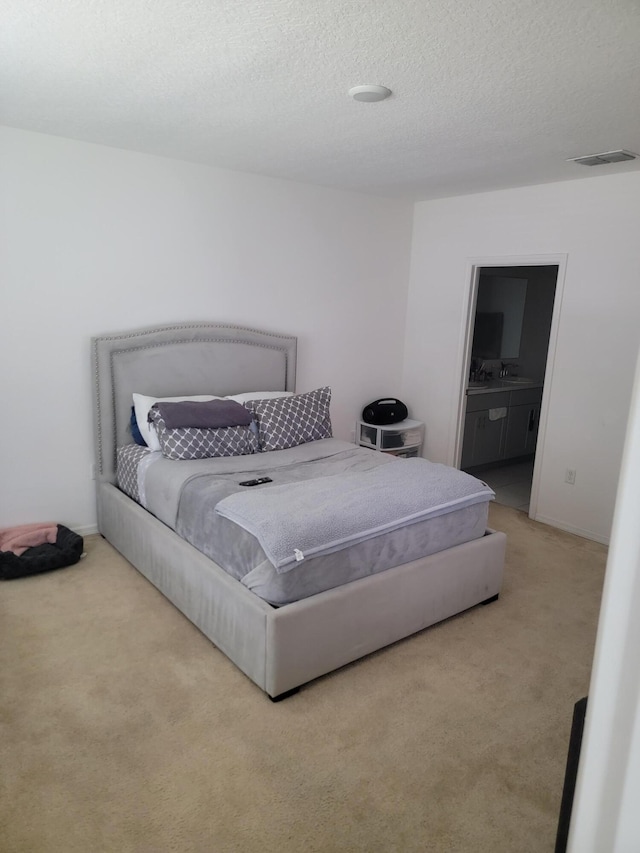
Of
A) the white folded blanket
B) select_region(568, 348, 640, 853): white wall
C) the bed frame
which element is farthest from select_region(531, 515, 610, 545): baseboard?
select_region(568, 348, 640, 853): white wall

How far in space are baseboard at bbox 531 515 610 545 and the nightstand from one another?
118 cm

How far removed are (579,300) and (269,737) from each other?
3355 millimetres

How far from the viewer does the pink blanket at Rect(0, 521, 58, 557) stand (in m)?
3.44

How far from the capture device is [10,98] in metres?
2.74

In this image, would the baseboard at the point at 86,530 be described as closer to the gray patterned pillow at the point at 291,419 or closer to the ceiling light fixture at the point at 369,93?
the gray patterned pillow at the point at 291,419

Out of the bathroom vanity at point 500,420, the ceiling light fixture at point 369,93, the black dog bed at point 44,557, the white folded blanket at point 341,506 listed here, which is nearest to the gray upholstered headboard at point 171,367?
the black dog bed at point 44,557

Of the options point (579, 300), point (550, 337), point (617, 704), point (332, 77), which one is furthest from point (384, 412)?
point (617, 704)

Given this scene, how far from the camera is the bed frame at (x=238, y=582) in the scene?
243 cm

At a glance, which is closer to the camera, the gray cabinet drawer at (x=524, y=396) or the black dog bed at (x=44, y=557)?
the black dog bed at (x=44, y=557)

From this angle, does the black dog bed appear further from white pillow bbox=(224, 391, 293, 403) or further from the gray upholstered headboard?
white pillow bbox=(224, 391, 293, 403)

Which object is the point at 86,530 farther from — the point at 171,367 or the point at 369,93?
the point at 369,93

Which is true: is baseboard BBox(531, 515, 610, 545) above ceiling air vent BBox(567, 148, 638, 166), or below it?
below

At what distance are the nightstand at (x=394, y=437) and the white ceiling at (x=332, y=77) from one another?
83.9 inches

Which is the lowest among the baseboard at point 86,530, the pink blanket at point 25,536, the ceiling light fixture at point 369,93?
the baseboard at point 86,530
